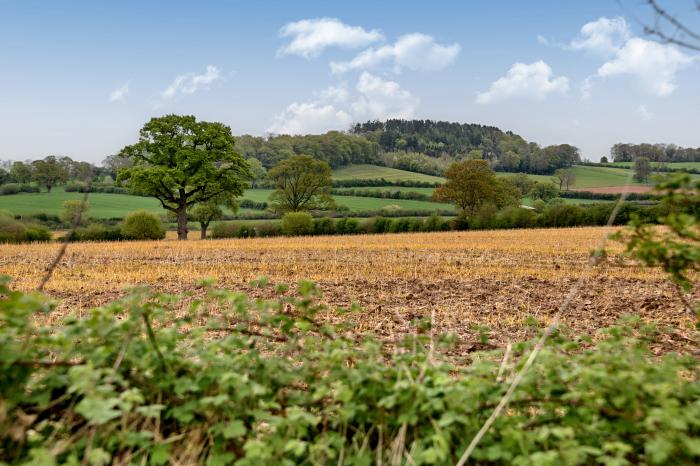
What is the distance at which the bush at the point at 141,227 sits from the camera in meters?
48.3

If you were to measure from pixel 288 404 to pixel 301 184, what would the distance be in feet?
211

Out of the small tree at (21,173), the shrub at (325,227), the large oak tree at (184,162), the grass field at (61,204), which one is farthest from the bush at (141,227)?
the small tree at (21,173)

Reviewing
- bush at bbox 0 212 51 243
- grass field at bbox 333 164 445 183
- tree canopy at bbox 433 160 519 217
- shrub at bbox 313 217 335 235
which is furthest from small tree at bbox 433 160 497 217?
grass field at bbox 333 164 445 183

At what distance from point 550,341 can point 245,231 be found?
50548 millimetres

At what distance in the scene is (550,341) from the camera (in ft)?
13.9

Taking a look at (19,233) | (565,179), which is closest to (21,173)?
(19,233)

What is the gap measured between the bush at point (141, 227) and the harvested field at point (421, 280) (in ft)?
46.6

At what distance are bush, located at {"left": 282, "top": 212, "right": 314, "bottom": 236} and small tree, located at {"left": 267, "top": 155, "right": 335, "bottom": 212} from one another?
546 inches

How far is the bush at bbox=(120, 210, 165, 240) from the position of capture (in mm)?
48281

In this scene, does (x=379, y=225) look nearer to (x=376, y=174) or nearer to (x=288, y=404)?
(x=288, y=404)

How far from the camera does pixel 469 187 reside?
64438 millimetres

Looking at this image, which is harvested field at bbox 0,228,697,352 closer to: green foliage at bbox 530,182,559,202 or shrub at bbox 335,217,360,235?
shrub at bbox 335,217,360,235

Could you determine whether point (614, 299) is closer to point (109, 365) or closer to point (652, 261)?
point (652, 261)

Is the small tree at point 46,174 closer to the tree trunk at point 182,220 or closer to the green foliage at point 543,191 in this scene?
the tree trunk at point 182,220
